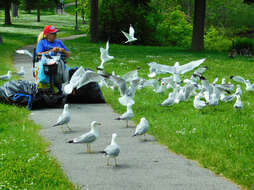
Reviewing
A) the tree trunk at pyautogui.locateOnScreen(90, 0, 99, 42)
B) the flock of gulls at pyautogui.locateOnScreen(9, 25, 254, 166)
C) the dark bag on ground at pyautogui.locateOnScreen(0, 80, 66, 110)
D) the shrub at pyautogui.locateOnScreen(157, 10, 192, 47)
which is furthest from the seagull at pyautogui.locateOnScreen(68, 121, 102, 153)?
the shrub at pyautogui.locateOnScreen(157, 10, 192, 47)

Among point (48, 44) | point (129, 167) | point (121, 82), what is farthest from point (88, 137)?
point (48, 44)

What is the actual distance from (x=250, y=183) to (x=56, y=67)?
5.31 m

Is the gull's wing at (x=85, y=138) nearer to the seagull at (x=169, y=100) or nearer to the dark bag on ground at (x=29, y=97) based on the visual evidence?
the seagull at (x=169, y=100)

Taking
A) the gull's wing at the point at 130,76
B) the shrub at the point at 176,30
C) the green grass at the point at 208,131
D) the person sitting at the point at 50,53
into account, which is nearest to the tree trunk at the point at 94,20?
the shrub at the point at 176,30

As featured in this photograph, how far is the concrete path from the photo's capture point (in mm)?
4797

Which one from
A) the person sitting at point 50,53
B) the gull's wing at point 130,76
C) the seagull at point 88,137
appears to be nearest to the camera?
the seagull at point 88,137

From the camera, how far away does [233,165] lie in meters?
5.30

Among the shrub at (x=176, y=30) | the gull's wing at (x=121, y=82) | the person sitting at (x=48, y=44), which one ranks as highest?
the person sitting at (x=48, y=44)

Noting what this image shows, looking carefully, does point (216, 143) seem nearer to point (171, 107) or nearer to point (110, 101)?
point (171, 107)

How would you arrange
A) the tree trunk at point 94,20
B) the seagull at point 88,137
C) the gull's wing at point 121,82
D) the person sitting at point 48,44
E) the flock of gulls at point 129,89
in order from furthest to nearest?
the tree trunk at point 94,20 → the person sitting at point 48,44 → the gull's wing at point 121,82 → the flock of gulls at point 129,89 → the seagull at point 88,137

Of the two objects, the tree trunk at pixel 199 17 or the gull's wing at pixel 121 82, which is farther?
the tree trunk at pixel 199 17

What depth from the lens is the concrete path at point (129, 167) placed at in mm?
4797

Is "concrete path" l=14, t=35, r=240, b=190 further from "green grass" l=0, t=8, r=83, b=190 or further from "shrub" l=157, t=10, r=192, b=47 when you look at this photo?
"shrub" l=157, t=10, r=192, b=47

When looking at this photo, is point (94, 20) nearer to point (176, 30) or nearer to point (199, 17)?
point (199, 17)
